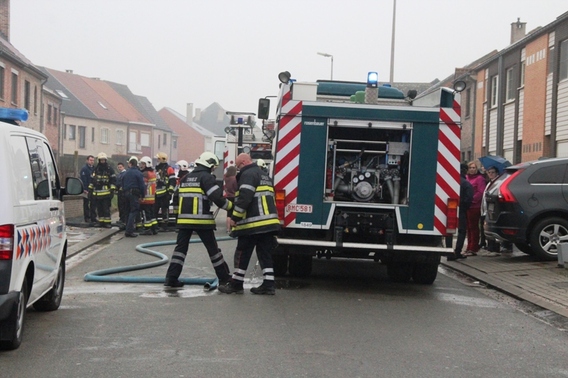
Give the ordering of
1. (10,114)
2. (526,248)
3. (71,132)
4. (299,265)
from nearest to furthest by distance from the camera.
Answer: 1. (10,114)
2. (299,265)
3. (526,248)
4. (71,132)

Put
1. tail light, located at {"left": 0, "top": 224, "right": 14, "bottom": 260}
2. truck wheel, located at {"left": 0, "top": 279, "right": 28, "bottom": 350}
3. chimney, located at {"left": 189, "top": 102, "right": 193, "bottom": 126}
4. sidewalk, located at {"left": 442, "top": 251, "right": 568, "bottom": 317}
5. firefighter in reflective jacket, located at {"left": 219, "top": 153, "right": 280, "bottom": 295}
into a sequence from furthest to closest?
1. chimney, located at {"left": 189, "top": 102, "right": 193, "bottom": 126}
2. sidewalk, located at {"left": 442, "top": 251, "right": 568, "bottom": 317}
3. firefighter in reflective jacket, located at {"left": 219, "top": 153, "right": 280, "bottom": 295}
4. truck wheel, located at {"left": 0, "top": 279, "right": 28, "bottom": 350}
5. tail light, located at {"left": 0, "top": 224, "right": 14, "bottom": 260}

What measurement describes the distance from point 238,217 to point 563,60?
60.3ft

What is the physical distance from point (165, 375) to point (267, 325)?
7.36ft

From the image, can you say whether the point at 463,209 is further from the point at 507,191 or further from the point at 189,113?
the point at 189,113

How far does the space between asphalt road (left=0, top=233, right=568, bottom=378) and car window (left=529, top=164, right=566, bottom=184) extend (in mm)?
3483

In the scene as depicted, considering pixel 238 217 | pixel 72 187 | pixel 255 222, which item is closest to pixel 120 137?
pixel 238 217

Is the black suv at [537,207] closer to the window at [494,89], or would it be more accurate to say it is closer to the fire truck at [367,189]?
the fire truck at [367,189]

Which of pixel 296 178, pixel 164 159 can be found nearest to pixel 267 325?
pixel 296 178

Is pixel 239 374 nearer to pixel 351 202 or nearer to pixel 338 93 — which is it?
pixel 351 202

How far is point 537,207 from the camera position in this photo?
13.9 m

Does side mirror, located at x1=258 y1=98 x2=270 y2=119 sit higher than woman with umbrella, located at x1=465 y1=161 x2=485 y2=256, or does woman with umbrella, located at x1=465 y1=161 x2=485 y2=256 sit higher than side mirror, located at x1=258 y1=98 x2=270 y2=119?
side mirror, located at x1=258 y1=98 x2=270 y2=119

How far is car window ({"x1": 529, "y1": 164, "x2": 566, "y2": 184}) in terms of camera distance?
14055 mm

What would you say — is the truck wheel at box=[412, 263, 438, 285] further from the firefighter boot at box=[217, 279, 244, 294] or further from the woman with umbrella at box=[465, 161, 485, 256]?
the woman with umbrella at box=[465, 161, 485, 256]

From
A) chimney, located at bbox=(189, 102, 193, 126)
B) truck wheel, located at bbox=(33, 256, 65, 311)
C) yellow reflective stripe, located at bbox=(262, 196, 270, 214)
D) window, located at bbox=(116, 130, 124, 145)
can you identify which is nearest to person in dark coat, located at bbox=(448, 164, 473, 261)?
yellow reflective stripe, located at bbox=(262, 196, 270, 214)
